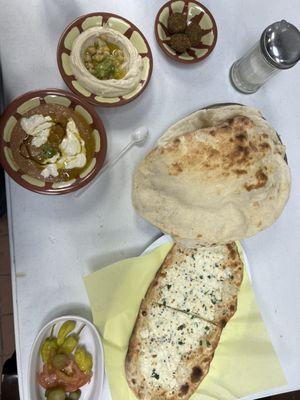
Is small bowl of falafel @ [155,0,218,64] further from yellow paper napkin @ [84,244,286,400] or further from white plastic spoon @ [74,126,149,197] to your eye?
yellow paper napkin @ [84,244,286,400]

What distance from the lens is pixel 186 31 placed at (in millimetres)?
1280

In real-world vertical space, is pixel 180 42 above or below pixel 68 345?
above

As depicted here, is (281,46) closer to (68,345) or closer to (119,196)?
(119,196)

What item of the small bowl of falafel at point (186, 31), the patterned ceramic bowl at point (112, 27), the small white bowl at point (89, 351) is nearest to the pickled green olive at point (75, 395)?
the small white bowl at point (89, 351)

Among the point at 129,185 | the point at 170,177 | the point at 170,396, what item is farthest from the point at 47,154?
the point at 170,396

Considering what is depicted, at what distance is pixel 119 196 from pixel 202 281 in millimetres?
364

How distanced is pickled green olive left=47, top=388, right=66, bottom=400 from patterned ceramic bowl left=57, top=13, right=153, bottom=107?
31.8 inches

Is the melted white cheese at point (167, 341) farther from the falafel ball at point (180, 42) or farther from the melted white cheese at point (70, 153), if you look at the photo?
the falafel ball at point (180, 42)

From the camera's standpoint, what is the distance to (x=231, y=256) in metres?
1.23

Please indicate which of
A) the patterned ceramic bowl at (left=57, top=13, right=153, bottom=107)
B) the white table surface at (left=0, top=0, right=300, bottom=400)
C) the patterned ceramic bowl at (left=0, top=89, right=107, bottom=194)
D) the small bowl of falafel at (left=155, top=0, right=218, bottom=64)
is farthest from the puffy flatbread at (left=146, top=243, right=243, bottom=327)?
the small bowl of falafel at (left=155, top=0, right=218, bottom=64)

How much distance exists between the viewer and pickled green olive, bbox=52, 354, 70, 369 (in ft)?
3.54

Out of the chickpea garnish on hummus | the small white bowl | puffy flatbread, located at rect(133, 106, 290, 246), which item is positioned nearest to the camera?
puffy flatbread, located at rect(133, 106, 290, 246)

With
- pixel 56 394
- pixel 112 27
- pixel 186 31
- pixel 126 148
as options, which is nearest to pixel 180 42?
pixel 186 31

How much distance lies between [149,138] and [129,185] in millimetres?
168
